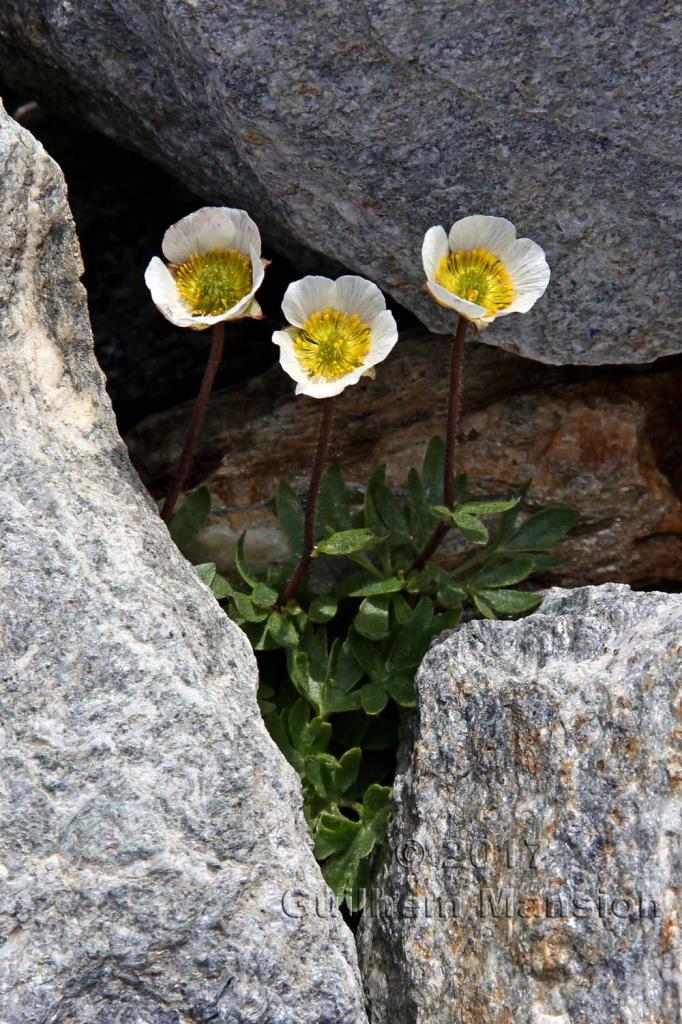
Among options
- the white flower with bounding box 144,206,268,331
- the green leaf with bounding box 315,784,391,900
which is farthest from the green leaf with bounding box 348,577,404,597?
the white flower with bounding box 144,206,268,331

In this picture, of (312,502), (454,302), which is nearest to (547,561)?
(312,502)

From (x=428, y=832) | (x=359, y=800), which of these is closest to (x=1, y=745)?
(x=428, y=832)

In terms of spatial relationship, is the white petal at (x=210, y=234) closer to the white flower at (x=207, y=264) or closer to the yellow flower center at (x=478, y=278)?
the white flower at (x=207, y=264)

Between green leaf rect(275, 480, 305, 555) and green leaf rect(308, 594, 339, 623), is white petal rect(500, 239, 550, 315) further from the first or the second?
green leaf rect(308, 594, 339, 623)

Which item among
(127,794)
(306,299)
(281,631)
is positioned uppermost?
(306,299)

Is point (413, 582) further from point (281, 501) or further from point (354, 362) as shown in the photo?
point (354, 362)

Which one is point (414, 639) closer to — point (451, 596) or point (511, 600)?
point (451, 596)
